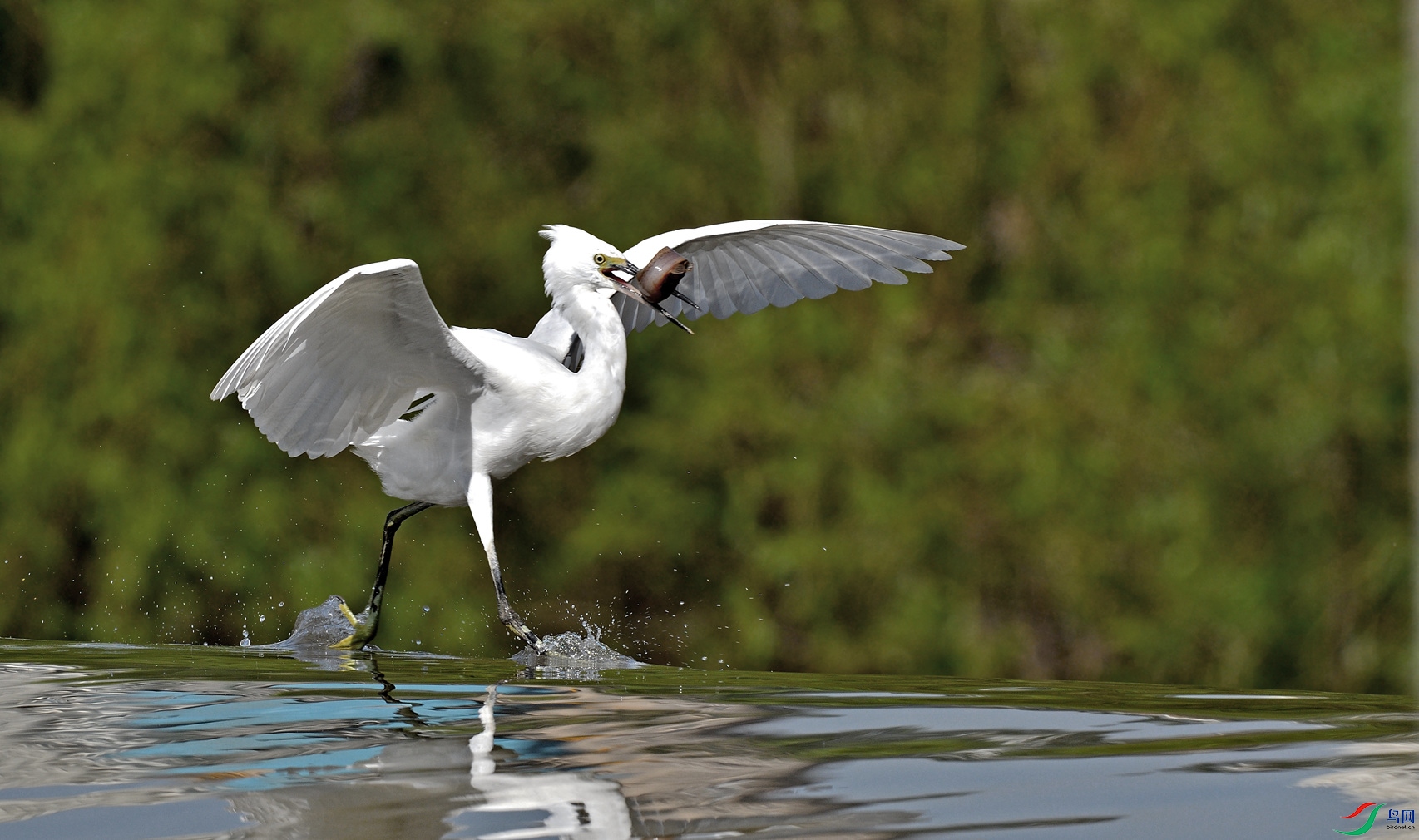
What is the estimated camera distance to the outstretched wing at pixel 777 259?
458 centimetres

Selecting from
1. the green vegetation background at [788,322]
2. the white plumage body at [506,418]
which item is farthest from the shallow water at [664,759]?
the green vegetation background at [788,322]

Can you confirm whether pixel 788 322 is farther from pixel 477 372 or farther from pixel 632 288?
pixel 477 372

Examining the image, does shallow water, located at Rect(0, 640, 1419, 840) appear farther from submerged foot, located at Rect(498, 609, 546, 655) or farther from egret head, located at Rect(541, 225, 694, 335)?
egret head, located at Rect(541, 225, 694, 335)

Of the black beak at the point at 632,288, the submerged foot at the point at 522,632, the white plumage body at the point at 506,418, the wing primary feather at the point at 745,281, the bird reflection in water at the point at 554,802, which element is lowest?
the bird reflection in water at the point at 554,802

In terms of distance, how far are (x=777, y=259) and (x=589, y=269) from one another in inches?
32.4

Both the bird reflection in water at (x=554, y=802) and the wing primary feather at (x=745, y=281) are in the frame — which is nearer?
the bird reflection in water at (x=554, y=802)

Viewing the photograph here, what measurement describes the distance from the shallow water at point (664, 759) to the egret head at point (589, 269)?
127 centimetres

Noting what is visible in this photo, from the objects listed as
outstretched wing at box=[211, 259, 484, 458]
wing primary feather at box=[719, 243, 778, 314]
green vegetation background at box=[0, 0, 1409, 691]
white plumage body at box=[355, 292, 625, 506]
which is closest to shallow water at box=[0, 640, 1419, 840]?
outstretched wing at box=[211, 259, 484, 458]

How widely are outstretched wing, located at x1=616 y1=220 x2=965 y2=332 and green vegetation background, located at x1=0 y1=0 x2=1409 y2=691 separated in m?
1.81

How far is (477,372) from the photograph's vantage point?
13.5 feet

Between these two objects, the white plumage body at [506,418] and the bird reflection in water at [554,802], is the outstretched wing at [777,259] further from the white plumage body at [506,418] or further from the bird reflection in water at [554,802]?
the bird reflection in water at [554,802]

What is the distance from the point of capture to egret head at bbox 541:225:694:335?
4.28m

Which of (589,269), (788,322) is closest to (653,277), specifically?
(589,269)

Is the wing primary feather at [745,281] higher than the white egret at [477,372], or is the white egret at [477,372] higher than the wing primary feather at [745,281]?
the wing primary feather at [745,281]
